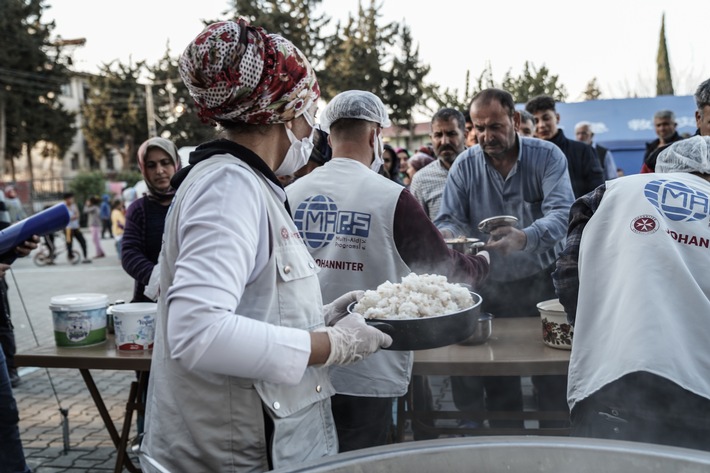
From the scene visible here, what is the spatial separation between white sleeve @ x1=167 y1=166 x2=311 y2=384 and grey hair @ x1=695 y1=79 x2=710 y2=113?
295cm

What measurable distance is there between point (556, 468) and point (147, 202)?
10.9 ft

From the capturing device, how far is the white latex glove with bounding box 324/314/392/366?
134 centimetres

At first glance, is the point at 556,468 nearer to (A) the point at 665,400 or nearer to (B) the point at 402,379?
(A) the point at 665,400

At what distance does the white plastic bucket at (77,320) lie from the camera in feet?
9.39

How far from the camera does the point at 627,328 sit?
181 centimetres

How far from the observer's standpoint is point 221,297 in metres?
1.15

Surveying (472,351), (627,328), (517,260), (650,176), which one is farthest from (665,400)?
(517,260)

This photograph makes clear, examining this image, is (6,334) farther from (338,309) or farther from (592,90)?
(592,90)

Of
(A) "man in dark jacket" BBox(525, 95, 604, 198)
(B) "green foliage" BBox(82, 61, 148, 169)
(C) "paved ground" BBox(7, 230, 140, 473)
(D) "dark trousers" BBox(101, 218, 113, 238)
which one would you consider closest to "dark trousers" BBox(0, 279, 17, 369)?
(C) "paved ground" BBox(7, 230, 140, 473)

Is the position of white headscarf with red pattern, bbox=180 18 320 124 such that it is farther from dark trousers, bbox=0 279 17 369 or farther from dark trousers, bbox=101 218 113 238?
dark trousers, bbox=101 218 113 238

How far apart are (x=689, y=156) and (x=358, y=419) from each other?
155 cm

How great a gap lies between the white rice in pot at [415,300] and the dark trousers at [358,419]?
0.62 m

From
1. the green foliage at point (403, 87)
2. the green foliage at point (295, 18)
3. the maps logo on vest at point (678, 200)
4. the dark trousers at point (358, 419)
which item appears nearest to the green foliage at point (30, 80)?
the green foliage at point (295, 18)

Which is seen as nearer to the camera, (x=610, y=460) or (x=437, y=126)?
(x=610, y=460)
